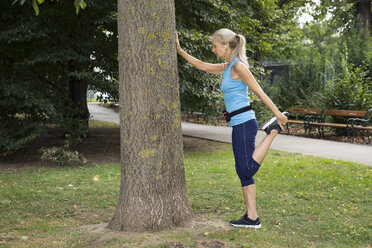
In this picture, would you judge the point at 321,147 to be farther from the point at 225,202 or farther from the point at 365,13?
the point at 365,13

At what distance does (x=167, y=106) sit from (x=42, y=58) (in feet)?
19.1

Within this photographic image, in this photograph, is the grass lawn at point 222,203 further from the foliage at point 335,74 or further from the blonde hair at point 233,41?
the foliage at point 335,74

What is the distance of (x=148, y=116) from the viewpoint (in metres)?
4.29

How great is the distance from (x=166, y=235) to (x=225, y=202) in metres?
2.00

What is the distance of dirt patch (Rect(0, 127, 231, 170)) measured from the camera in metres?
9.83

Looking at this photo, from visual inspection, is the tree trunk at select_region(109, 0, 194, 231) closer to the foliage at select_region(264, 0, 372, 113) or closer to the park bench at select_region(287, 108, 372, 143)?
the park bench at select_region(287, 108, 372, 143)

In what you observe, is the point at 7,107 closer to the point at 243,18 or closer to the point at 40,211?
the point at 40,211

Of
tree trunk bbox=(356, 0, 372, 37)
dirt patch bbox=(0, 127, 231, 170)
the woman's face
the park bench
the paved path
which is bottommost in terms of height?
the paved path

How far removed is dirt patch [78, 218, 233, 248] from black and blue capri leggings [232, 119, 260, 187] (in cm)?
72

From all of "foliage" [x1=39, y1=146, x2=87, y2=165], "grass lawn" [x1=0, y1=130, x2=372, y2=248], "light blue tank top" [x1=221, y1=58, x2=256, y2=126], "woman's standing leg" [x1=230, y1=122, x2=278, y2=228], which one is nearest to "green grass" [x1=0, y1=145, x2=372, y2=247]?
"grass lawn" [x1=0, y1=130, x2=372, y2=248]

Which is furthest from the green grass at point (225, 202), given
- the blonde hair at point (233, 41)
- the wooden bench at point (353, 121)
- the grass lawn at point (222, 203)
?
the wooden bench at point (353, 121)

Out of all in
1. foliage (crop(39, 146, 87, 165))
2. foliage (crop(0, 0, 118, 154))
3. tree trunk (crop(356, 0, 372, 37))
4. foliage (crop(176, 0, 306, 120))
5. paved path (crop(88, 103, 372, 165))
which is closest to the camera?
foliage (crop(0, 0, 118, 154))

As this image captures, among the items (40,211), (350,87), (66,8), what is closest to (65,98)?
(66,8)

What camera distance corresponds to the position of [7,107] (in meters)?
9.63
